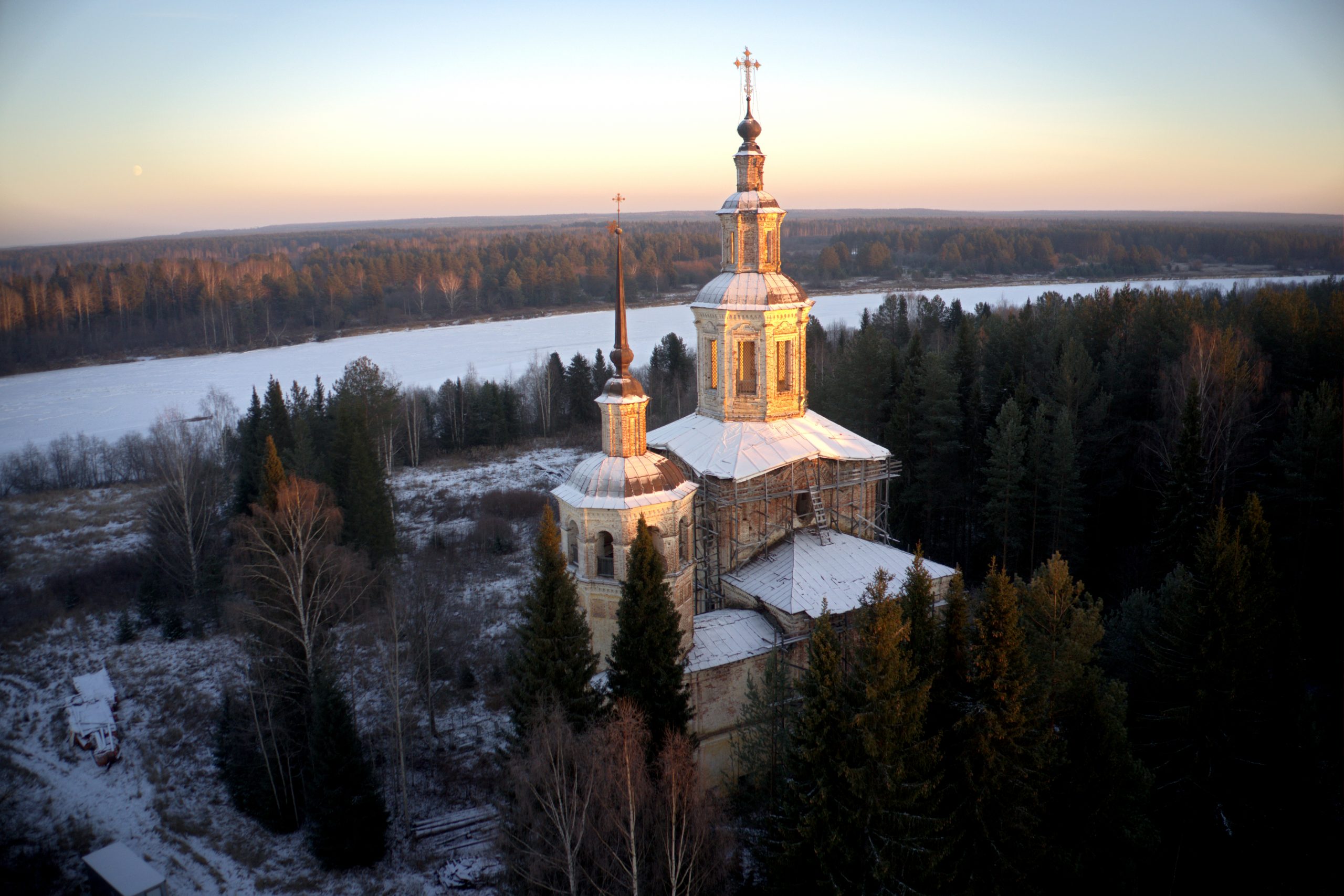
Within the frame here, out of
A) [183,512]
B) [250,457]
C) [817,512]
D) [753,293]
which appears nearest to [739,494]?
[817,512]

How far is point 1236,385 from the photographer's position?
24.4 meters

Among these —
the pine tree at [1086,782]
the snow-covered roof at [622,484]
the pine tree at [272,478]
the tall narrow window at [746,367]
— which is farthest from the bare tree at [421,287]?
the pine tree at [1086,782]

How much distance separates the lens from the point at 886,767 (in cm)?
1119

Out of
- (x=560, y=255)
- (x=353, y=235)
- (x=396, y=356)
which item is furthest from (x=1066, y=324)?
(x=353, y=235)

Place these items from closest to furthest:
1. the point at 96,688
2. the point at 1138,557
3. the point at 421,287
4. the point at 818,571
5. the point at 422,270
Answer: the point at 818,571, the point at 96,688, the point at 1138,557, the point at 421,287, the point at 422,270

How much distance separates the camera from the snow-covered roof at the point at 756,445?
19062 mm

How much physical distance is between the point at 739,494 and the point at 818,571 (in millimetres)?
2322

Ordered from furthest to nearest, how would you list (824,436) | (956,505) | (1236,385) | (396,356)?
(396,356), (956,505), (1236,385), (824,436)

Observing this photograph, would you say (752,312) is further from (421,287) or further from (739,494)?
(421,287)

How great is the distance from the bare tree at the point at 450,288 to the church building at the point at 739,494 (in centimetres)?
Result: 6536

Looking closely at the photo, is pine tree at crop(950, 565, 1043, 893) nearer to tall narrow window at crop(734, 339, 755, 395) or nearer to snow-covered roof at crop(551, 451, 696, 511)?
snow-covered roof at crop(551, 451, 696, 511)

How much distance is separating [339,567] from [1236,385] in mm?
23599

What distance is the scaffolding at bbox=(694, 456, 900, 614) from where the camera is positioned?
63.1 ft

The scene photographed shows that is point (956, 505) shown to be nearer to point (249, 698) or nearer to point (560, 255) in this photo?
point (249, 698)
